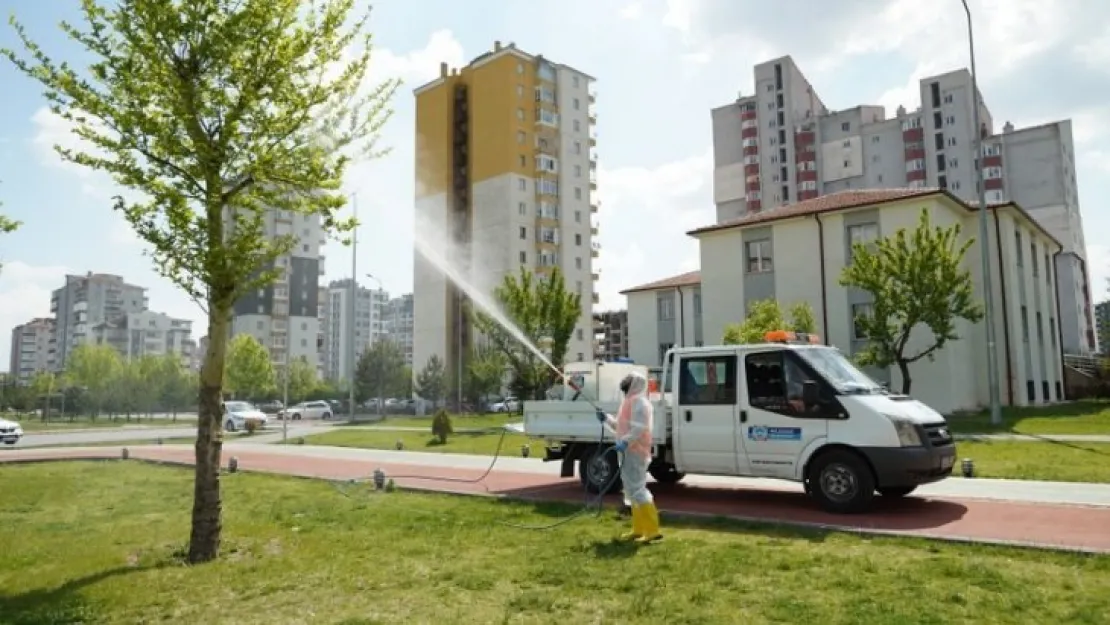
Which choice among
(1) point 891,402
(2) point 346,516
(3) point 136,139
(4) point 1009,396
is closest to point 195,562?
Result: (2) point 346,516

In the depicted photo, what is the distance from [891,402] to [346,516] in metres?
7.97

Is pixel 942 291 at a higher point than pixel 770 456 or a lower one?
higher

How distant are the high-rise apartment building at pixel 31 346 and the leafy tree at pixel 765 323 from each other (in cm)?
18011

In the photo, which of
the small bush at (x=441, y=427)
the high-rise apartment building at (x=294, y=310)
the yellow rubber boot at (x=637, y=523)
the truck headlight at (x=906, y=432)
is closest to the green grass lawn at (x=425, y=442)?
the small bush at (x=441, y=427)

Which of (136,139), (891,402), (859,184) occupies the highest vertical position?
(859,184)

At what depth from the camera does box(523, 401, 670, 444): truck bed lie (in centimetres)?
1223

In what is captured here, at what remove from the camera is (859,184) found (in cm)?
9250

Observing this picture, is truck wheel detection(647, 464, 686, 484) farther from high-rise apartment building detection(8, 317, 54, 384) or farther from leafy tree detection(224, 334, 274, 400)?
high-rise apartment building detection(8, 317, 54, 384)

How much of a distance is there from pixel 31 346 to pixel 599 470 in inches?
7890

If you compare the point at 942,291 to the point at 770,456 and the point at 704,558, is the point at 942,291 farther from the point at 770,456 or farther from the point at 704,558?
the point at 704,558

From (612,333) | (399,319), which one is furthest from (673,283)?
(399,319)

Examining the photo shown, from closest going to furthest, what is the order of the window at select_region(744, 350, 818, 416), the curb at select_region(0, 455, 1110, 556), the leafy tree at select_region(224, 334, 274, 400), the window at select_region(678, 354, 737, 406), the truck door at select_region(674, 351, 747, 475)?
the curb at select_region(0, 455, 1110, 556) < the window at select_region(744, 350, 818, 416) < the truck door at select_region(674, 351, 747, 475) < the window at select_region(678, 354, 737, 406) < the leafy tree at select_region(224, 334, 274, 400)

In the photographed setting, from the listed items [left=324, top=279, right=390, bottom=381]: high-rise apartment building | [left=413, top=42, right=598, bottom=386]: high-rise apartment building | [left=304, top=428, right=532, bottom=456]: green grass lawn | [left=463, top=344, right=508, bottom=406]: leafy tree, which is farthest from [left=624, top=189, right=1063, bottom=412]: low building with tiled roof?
[left=324, top=279, right=390, bottom=381]: high-rise apartment building

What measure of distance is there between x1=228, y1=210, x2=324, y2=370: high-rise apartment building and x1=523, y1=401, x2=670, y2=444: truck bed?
A: 98.2 meters
